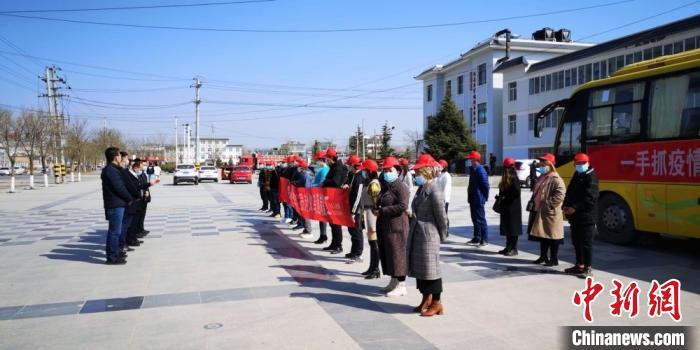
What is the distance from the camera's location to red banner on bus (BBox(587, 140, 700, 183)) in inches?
320

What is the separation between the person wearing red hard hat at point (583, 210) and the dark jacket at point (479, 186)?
253cm

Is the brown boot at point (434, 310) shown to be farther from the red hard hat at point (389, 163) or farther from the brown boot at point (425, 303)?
the red hard hat at point (389, 163)

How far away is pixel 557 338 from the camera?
482 centimetres

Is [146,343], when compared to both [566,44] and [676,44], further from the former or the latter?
[566,44]

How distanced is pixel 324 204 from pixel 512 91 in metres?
37.1

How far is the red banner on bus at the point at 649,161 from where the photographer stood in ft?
26.7

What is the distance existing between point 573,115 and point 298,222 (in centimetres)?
732

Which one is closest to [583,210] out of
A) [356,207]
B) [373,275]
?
[373,275]

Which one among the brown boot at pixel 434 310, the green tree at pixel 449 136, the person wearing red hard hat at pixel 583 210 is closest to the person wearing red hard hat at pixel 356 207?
the brown boot at pixel 434 310

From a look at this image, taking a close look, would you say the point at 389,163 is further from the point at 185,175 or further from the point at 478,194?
the point at 185,175

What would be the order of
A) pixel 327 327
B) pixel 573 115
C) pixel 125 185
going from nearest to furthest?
pixel 327 327, pixel 125 185, pixel 573 115

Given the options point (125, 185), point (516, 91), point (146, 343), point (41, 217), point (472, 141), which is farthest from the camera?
point (472, 141)

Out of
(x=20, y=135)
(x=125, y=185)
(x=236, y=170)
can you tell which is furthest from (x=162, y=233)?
(x=20, y=135)

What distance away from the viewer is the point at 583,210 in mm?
7082
